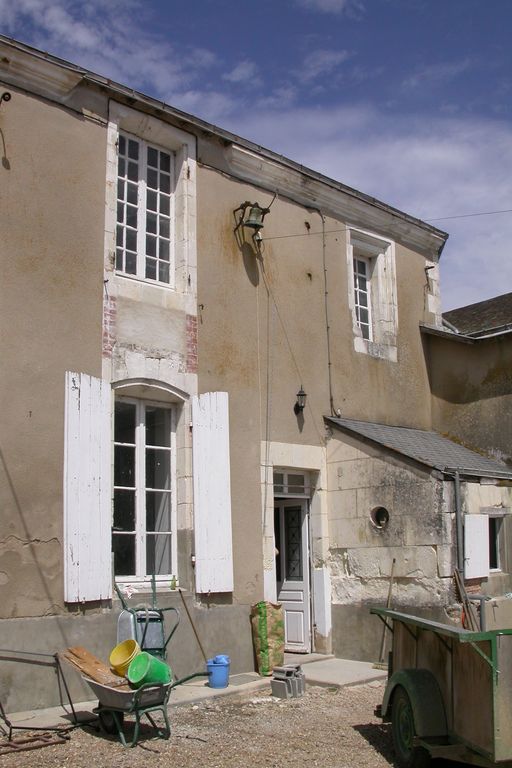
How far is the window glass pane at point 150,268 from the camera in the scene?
363 inches

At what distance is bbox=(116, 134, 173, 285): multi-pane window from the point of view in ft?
29.8

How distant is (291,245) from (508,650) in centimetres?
679

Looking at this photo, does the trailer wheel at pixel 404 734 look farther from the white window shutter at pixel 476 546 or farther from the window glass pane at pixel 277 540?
the window glass pane at pixel 277 540

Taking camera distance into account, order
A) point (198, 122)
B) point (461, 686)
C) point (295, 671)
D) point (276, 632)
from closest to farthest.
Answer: point (461, 686)
point (295, 671)
point (276, 632)
point (198, 122)

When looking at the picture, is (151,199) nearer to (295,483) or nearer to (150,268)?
(150,268)

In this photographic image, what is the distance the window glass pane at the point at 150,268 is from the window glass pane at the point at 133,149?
3.94 ft

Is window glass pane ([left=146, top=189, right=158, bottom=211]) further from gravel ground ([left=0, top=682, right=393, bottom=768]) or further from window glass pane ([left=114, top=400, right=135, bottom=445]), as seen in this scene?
gravel ground ([left=0, top=682, right=393, bottom=768])

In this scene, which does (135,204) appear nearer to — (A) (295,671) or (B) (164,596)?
(B) (164,596)

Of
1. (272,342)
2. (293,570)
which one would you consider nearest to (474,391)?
(272,342)

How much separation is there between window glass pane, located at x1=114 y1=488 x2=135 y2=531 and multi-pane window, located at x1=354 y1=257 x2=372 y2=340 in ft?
15.4

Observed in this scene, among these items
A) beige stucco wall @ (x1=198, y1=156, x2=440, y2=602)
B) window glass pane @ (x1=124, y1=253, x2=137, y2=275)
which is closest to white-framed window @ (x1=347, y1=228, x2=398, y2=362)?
beige stucco wall @ (x1=198, y1=156, x2=440, y2=602)

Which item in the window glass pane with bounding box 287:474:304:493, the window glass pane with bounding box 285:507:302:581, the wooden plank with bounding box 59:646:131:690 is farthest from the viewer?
the window glass pane with bounding box 285:507:302:581

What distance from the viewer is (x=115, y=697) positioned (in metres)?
6.09

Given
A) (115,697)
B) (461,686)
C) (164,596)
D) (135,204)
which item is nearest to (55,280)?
(135,204)
